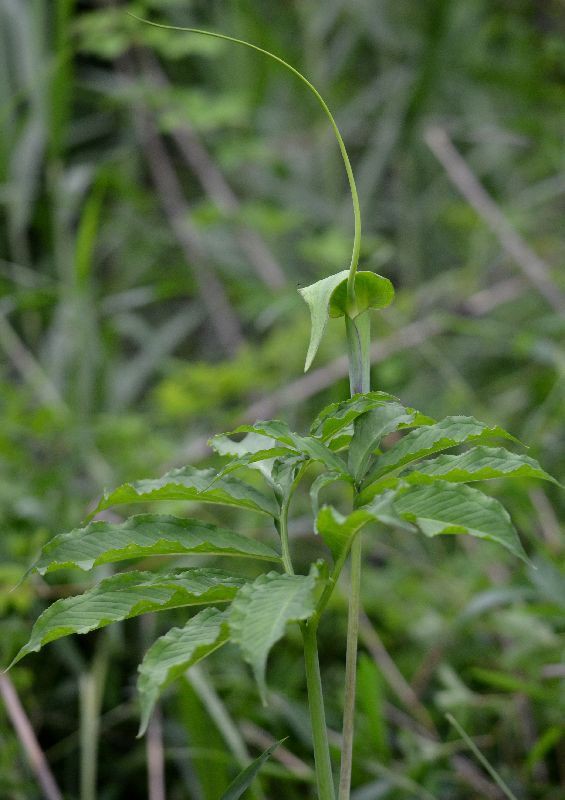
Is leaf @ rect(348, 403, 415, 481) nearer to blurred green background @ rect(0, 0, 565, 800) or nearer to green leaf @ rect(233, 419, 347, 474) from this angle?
green leaf @ rect(233, 419, 347, 474)

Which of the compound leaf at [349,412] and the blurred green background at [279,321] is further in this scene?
the blurred green background at [279,321]

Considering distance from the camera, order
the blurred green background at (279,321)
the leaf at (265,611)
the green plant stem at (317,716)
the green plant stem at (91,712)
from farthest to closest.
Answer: the blurred green background at (279,321) → the green plant stem at (91,712) → the green plant stem at (317,716) → the leaf at (265,611)

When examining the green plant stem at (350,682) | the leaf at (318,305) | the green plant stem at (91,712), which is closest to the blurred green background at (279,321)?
the green plant stem at (91,712)

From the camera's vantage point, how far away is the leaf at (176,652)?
0.38 meters

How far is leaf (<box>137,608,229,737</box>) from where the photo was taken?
0.38m

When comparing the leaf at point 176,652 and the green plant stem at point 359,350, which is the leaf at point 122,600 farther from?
the green plant stem at point 359,350

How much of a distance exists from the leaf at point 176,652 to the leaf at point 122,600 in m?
0.01

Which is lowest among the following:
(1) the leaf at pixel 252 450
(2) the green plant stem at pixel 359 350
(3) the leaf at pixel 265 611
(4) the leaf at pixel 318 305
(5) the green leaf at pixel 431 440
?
(3) the leaf at pixel 265 611

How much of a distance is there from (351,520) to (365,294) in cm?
14

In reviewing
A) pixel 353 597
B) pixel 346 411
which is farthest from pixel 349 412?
pixel 353 597

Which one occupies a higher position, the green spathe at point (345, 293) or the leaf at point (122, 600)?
the green spathe at point (345, 293)

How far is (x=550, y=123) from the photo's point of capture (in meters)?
2.52

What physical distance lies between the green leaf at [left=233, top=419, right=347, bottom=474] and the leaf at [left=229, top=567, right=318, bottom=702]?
61mm

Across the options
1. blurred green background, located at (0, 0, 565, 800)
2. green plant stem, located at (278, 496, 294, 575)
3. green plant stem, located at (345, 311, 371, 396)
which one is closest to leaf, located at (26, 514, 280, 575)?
green plant stem, located at (278, 496, 294, 575)
